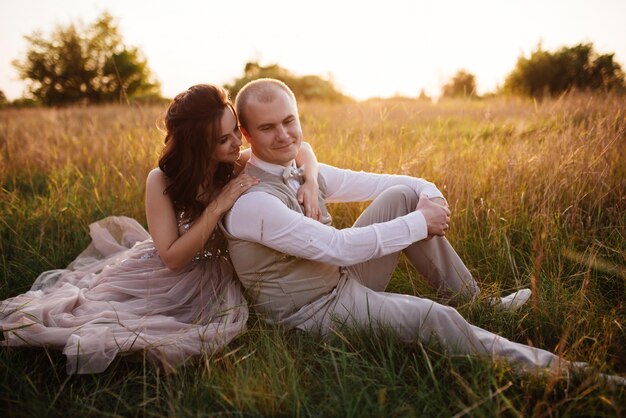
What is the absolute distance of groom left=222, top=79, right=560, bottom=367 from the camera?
6.87ft

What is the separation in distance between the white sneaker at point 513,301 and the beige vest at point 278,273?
0.90 meters

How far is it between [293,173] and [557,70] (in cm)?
1367

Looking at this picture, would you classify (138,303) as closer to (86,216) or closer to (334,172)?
(334,172)

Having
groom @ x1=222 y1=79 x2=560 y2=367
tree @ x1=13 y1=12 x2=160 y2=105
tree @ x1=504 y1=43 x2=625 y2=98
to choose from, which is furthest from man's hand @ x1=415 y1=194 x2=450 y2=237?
tree @ x1=13 y1=12 x2=160 y2=105

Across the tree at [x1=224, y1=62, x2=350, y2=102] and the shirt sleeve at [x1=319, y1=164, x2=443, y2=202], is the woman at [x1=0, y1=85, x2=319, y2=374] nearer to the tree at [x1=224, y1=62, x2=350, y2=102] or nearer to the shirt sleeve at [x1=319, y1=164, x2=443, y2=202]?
the shirt sleeve at [x1=319, y1=164, x2=443, y2=202]

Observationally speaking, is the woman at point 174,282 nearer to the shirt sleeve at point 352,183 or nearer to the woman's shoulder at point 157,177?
the woman's shoulder at point 157,177

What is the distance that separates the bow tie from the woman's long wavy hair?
16.6 inches

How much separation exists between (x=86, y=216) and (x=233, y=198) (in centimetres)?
246

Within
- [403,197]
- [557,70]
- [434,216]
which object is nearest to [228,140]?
[403,197]

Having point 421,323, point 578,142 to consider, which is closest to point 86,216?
point 421,323

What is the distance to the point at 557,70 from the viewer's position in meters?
13.3

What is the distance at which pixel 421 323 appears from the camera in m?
2.08

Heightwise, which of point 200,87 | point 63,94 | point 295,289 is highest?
point 63,94

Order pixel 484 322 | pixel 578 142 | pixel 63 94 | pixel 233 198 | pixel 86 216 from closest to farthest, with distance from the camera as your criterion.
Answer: pixel 233 198
pixel 484 322
pixel 578 142
pixel 86 216
pixel 63 94
